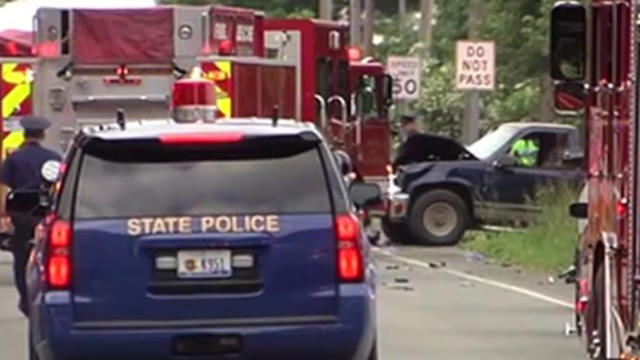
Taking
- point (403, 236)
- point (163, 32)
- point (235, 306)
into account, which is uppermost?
point (163, 32)

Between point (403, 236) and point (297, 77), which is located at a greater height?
point (297, 77)

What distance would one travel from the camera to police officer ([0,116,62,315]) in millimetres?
15727

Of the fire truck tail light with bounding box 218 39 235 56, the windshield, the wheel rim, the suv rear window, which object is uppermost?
the fire truck tail light with bounding box 218 39 235 56

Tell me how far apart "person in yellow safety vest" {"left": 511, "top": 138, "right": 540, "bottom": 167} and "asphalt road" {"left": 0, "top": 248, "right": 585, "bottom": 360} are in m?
3.46

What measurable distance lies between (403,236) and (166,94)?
904 cm

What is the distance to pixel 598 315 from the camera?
12.4 m

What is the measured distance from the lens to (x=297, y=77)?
2308cm

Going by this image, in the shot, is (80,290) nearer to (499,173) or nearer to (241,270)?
(241,270)

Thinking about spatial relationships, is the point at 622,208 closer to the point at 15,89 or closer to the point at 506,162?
the point at 15,89

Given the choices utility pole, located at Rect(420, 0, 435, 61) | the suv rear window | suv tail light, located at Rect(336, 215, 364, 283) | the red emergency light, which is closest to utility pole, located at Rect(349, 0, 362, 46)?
utility pole, located at Rect(420, 0, 435, 61)

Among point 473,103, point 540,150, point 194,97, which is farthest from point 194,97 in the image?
point 473,103

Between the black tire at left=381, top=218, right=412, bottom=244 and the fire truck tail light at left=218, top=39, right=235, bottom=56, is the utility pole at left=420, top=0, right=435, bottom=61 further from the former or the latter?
the fire truck tail light at left=218, top=39, right=235, bottom=56

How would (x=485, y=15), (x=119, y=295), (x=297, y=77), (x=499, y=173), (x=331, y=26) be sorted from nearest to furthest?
(x=119, y=295)
(x=297, y=77)
(x=331, y=26)
(x=499, y=173)
(x=485, y=15)

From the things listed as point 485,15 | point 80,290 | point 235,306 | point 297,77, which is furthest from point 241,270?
point 485,15
